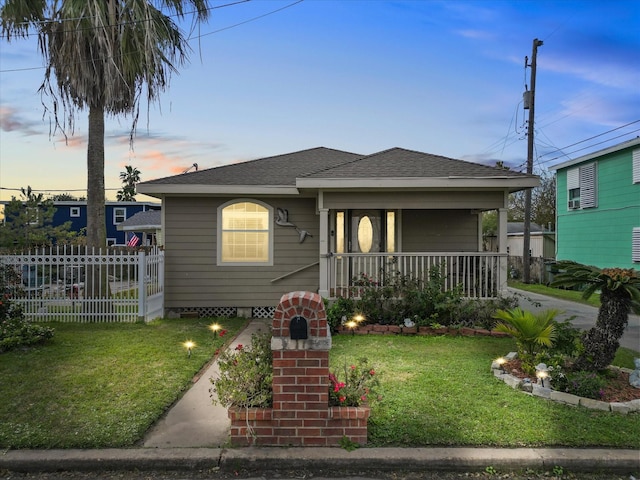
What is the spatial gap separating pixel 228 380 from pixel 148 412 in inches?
40.5

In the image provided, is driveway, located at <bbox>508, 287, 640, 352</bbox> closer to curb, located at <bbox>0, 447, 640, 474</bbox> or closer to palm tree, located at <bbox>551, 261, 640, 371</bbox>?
palm tree, located at <bbox>551, 261, 640, 371</bbox>

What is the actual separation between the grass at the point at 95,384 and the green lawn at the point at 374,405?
11 mm

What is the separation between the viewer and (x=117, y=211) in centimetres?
3216

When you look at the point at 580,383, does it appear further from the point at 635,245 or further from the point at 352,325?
the point at 635,245

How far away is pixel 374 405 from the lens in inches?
153

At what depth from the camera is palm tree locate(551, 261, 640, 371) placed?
13.6 ft

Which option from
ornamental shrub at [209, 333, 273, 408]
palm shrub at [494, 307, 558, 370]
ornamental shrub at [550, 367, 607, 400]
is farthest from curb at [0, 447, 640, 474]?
palm shrub at [494, 307, 558, 370]

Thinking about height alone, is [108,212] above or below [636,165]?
below

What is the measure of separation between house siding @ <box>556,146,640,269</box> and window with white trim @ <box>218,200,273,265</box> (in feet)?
38.3

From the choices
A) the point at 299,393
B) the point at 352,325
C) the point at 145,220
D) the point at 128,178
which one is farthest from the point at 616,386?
the point at 128,178

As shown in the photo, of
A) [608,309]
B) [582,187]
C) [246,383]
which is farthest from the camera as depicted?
[582,187]

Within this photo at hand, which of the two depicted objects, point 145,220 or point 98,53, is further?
point 145,220

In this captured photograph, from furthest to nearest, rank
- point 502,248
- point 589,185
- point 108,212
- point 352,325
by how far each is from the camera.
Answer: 1. point 108,212
2. point 589,185
3. point 502,248
4. point 352,325

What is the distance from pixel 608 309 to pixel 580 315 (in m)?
6.11
